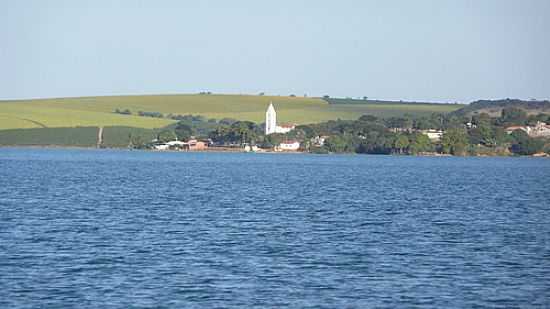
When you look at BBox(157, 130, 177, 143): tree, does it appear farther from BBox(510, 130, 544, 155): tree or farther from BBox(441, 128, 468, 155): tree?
BBox(510, 130, 544, 155): tree

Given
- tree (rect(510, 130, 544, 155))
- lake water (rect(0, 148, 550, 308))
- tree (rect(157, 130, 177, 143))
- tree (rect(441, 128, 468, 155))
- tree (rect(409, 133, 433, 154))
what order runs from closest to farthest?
lake water (rect(0, 148, 550, 308)) → tree (rect(409, 133, 433, 154)) → tree (rect(441, 128, 468, 155)) → tree (rect(510, 130, 544, 155)) → tree (rect(157, 130, 177, 143))

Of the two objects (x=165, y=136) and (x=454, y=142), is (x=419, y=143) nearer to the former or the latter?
(x=454, y=142)

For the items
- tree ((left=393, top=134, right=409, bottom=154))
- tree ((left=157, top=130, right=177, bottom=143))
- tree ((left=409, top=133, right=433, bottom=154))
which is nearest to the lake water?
tree ((left=393, top=134, right=409, bottom=154))

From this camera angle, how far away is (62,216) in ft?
139

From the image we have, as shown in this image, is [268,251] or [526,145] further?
[526,145]

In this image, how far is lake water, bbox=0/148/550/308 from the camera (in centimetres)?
2512

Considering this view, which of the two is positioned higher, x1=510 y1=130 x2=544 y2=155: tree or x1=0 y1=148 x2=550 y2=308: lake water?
x1=0 y1=148 x2=550 y2=308: lake water

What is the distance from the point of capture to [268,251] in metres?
32.1

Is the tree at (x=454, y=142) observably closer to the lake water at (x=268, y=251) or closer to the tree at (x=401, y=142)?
the tree at (x=401, y=142)

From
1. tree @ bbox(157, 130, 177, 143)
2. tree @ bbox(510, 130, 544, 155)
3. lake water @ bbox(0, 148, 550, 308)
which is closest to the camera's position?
lake water @ bbox(0, 148, 550, 308)

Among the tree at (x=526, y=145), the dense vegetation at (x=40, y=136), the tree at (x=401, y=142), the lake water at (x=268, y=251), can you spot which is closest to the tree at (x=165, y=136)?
the dense vegetation at (x=40, y=136)

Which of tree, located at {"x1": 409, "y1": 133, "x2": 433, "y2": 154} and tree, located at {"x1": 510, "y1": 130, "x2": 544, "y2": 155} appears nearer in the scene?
tree, located at {"x1": 409, "y1": 133, "x2": 433, "y2": 154}

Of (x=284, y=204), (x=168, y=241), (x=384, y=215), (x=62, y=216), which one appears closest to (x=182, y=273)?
(x=168, y=241)

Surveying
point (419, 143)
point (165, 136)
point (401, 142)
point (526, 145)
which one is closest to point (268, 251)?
point (401, 142)
